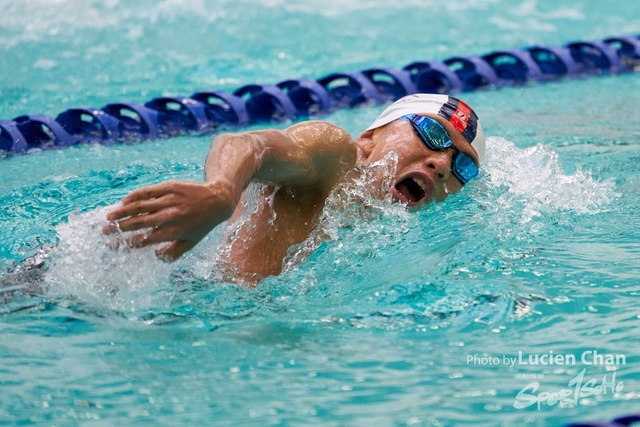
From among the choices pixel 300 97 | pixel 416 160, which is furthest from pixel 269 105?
pixel 416 160

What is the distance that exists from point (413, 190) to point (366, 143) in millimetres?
260

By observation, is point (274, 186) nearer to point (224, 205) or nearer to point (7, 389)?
point (224, 205)

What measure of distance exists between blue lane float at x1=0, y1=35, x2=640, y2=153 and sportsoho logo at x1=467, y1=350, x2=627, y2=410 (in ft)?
11.4

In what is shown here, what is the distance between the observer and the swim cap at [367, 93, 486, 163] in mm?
3043

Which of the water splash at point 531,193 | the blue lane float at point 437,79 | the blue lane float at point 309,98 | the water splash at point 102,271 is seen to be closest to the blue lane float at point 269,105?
the blue lane float at point 309,98

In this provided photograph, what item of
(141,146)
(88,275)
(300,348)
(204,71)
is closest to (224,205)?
(300,348)

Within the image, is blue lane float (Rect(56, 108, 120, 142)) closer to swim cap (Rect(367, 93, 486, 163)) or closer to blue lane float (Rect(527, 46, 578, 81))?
swim cap (Rect(367, 93, 486, 163))

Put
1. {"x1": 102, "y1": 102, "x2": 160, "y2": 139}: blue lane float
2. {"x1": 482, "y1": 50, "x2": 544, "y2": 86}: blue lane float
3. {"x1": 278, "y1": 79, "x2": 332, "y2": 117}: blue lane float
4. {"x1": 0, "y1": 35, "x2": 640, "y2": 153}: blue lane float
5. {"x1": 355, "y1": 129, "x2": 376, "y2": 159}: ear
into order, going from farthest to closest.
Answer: {"x1": 482, "y1": 50, "x2": 544, "y2": 86}: blue lane float → {"x1": 278, "y1": 79, "x2": 332, "y2": 117}: blue lane float → {"x1": 102, "y1": 102, "x2": 160, "y2": 139}: blue lane float → {"x1": 0, "y1": 35, "x2": 640, "y2": 153}: blue lane float → {"x1": 355, "y1": 129, "x2": 376, "y2": 159}: ear

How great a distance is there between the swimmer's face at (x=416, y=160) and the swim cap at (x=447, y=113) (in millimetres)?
42

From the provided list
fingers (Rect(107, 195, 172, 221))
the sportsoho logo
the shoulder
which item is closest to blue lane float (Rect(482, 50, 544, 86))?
the shoulder

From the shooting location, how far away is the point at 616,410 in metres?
1.75

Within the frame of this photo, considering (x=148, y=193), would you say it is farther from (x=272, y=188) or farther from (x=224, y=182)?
(x=272, y=188)

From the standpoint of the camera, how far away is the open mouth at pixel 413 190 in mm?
2879

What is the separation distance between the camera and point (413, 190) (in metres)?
2.96
